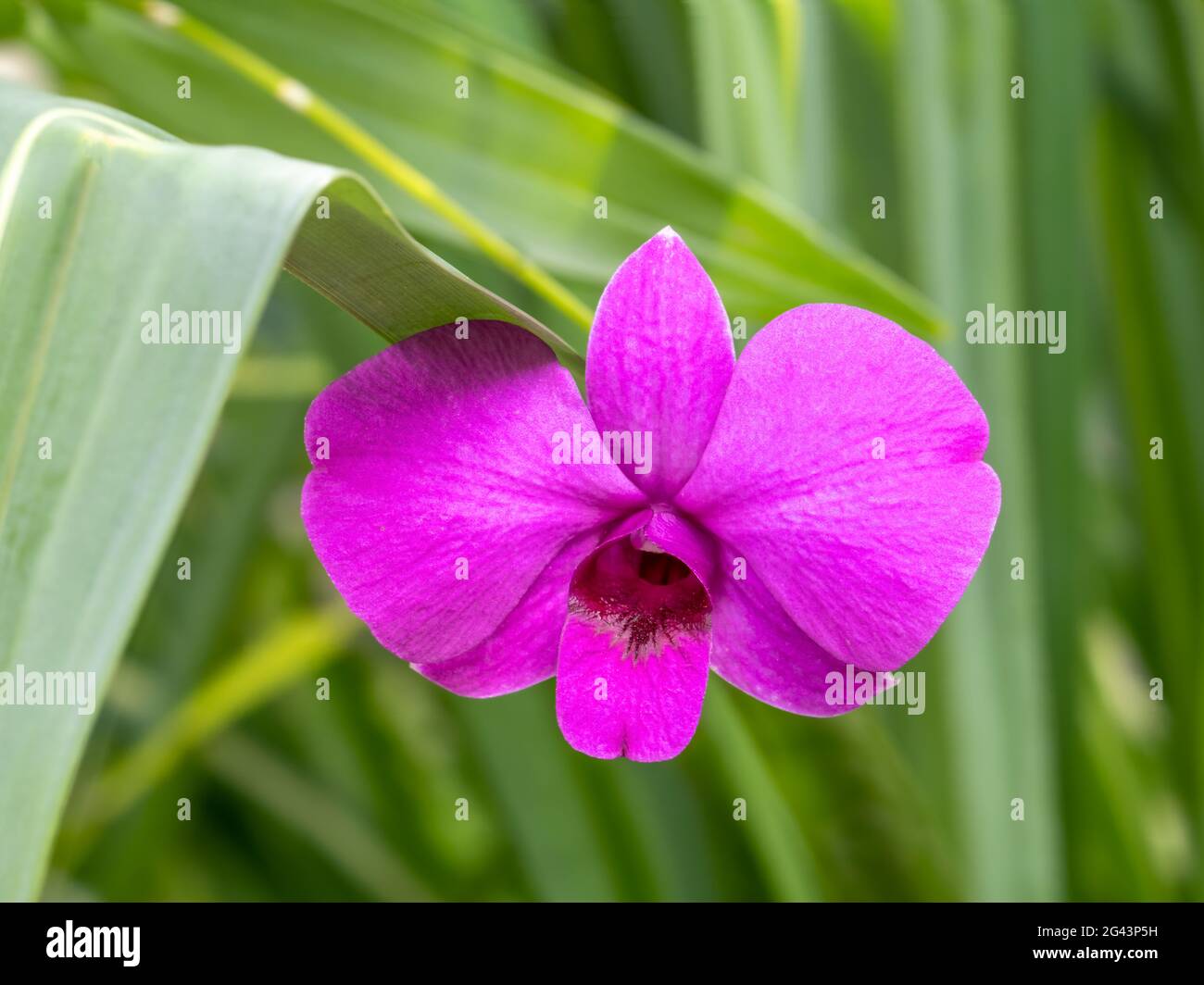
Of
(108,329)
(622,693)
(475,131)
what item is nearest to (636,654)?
(622,693)

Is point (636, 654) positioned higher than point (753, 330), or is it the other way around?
point (753, 330)

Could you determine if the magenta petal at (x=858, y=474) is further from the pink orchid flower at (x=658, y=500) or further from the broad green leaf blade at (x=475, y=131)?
the broad green leaf blade at (x=475, y=131)

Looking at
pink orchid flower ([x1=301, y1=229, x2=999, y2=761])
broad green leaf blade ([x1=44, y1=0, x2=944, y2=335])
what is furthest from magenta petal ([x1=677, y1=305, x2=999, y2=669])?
broad green leaf blade ([x1=44, y1=0, x2=944, y2=335])

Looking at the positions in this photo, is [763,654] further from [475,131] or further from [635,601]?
[475,131]

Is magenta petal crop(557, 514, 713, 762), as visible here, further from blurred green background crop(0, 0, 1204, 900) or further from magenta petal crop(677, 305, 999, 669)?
blurred green background crop(0, 0, 1204, 900)
